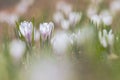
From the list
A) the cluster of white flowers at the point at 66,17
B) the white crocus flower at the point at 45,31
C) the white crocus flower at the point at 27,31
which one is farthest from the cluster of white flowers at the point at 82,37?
the cluster of white flowers at the point at 66,17

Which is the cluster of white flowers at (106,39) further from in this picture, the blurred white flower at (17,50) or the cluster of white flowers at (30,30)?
the blurred white flower at (17,50)

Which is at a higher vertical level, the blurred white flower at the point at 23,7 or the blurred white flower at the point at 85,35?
the blurred white flower at the point at 23,7

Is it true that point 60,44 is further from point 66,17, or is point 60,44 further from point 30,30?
point 66,17

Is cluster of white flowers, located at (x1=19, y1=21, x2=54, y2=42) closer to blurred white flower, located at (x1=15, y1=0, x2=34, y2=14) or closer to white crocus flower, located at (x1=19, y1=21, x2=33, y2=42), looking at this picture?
white crocus flower, located at (x1=19, y1=21, x2=33, y2=42)

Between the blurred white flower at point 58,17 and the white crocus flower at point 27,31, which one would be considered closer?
the white crocus flower at point 27,31

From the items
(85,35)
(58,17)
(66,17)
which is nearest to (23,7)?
(66,17)

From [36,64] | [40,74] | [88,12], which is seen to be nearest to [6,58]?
[36,64]

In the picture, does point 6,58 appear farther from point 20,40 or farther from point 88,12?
point 88,12
